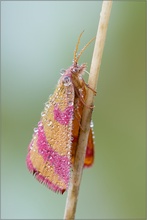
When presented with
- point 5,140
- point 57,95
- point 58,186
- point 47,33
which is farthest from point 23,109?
point 58,186

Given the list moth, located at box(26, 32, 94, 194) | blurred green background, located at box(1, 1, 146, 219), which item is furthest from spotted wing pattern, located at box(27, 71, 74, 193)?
blurred green background, located at box(1, 1, 146, 219)

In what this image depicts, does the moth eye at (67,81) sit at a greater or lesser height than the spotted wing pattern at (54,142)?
greater

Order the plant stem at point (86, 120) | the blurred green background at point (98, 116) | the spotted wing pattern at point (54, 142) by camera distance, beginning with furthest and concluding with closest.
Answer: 1. the blurred green background at point (98, 116)
2. the spotted wing pattern at point (54, 142)
3. the plant stem at point (86, 120)

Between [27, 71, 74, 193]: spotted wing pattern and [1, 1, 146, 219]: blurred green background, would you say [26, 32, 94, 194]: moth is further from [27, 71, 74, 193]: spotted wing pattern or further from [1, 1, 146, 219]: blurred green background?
[1, 1, 146, 219]: blurred green background

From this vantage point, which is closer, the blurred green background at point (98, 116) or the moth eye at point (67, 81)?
the moth eye at point (67, 81)

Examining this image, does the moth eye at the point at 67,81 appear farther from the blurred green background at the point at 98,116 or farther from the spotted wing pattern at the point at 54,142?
the blurred green background at the point at 98,116

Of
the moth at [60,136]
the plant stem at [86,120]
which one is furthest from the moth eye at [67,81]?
the plant stem at [86,120]

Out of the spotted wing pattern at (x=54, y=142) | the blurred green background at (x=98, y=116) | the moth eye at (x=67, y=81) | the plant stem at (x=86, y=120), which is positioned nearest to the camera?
the plant stem at (x=86, y=120)
